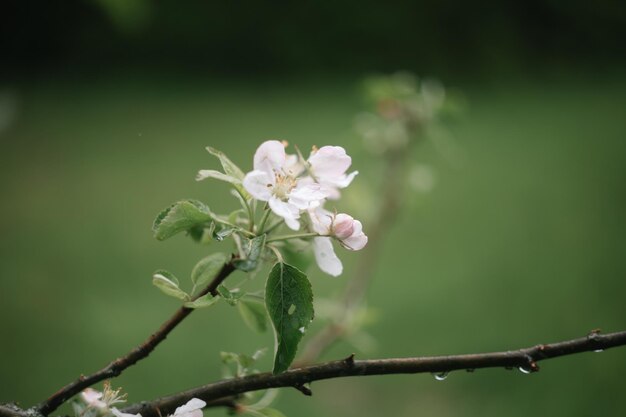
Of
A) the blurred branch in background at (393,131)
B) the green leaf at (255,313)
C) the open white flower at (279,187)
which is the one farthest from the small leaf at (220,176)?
the blurred branch in background at (393,131)

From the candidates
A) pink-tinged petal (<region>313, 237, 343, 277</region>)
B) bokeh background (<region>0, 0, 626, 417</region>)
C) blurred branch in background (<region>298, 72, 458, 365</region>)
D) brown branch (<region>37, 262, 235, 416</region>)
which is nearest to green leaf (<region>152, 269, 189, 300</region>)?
brown branch (<region>37, 262, 235, 416</region>)

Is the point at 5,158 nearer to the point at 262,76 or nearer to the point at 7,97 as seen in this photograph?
the point at 7,97

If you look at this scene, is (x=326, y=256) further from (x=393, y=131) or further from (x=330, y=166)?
(x=393, y=131)

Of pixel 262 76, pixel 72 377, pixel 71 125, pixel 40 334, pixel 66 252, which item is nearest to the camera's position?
pixel 72 377

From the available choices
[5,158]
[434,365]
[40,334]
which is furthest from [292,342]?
[5,158]

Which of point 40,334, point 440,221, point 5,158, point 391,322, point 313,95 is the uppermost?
point 313,95
